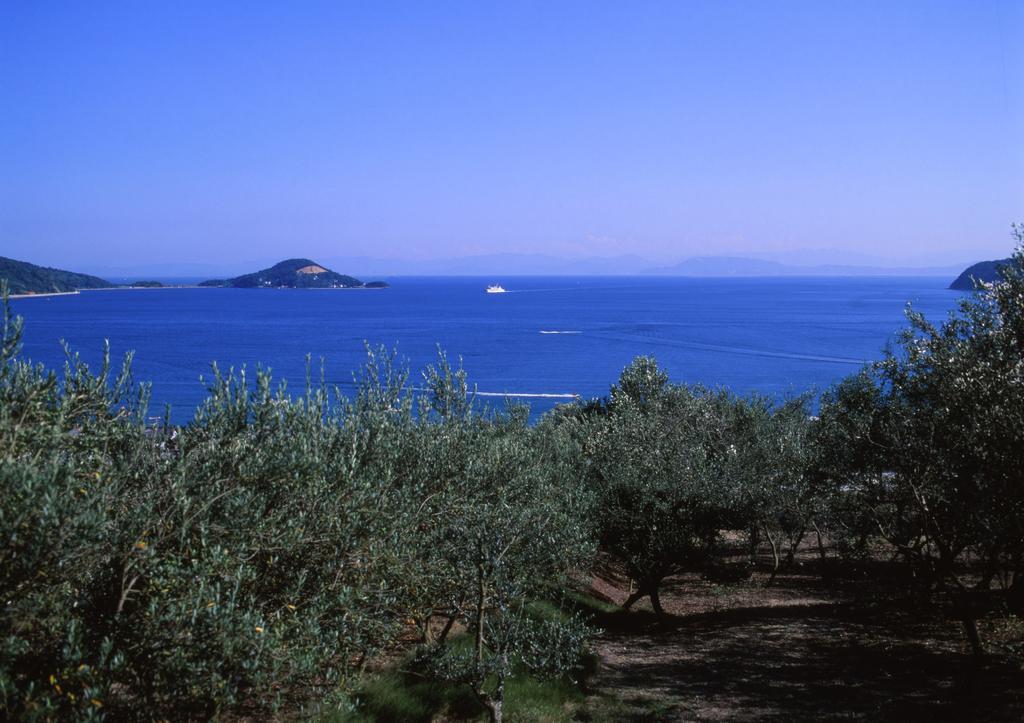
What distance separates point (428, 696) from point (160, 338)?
11660 centimetres

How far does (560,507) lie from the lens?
1361 centimetres

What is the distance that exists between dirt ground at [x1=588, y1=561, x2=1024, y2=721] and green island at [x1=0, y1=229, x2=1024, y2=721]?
8 cm

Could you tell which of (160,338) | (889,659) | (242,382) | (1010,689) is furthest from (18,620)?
(160,338)

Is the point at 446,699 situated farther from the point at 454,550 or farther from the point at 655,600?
the point at 655,600

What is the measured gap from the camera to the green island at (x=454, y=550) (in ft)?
22.2

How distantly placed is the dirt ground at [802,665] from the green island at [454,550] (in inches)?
3.2

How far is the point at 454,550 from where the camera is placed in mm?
9992

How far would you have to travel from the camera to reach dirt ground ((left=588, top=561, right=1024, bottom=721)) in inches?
493

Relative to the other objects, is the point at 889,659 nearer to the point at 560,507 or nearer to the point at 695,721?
the point at 695,721

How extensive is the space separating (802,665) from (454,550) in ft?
30.3

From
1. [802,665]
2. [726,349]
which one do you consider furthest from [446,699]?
[726,349]

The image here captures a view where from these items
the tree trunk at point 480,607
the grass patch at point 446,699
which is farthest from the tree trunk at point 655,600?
the tree trunk at point 480,607

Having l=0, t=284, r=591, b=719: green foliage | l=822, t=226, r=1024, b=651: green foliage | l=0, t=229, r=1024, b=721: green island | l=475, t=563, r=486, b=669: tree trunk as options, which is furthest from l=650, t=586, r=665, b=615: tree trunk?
l=475, t=563, r=486, b=669: tree trunk

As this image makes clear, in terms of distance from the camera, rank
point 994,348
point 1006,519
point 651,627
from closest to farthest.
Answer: point 1006,519 → point 994,348 → point 651,627
